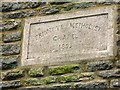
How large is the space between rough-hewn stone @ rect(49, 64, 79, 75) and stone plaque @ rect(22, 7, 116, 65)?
6cm

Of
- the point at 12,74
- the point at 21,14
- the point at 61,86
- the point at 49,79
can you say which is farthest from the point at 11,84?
the point at 21,14

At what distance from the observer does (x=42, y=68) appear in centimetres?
413

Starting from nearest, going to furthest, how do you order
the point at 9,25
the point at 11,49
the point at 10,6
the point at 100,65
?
the point at 100,65, the point at 11,49, the point at 9,25, the point at 10,6

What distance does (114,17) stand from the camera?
4145 mm

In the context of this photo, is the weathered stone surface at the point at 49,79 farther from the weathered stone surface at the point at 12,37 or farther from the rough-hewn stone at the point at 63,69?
the weathered stone surface at the point at 12,37

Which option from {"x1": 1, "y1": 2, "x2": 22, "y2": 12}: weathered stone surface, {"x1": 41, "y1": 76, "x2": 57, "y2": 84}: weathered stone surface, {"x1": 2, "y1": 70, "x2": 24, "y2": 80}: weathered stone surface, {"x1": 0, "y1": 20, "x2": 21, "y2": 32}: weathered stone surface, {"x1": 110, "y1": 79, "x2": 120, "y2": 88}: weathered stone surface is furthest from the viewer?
{"x1": 1, "y1": 2, "x2": 22, "y2": 12}: weathered stone surface

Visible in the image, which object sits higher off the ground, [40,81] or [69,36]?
[69,36]

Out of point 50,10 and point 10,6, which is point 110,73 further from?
point 10,6

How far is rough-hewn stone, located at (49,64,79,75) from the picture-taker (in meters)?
4.03

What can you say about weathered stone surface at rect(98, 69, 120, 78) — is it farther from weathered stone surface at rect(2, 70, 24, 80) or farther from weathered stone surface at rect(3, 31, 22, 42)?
weathered stone surface at rect(3, 31, 22, 42)

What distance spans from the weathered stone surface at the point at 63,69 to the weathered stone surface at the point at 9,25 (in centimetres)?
63

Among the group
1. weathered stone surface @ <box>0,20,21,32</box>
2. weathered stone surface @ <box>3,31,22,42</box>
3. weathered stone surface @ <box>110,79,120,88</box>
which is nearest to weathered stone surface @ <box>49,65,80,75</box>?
weathered stone surface @ <box>110,79,120,88</box>

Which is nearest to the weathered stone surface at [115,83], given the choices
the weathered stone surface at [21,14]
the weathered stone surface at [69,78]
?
the weathered stone surface at [69,78]

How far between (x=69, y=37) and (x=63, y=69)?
1.07 feet
